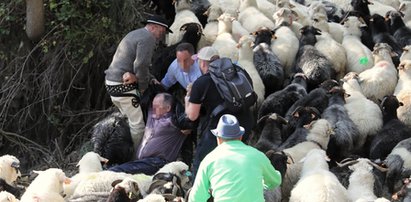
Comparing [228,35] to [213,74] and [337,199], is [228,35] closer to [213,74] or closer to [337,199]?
[213,74]

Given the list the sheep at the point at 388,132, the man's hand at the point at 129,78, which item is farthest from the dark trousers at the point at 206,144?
the sheep at the point at 388,132

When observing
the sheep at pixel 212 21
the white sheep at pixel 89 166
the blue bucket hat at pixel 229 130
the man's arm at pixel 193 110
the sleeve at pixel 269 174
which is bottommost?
the white sheep at pixel 89 166

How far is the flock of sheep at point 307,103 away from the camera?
8898 mm

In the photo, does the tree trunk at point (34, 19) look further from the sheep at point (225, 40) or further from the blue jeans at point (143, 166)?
the blue jeans at point (143, 166)

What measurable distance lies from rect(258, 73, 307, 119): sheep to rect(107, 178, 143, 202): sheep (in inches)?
134

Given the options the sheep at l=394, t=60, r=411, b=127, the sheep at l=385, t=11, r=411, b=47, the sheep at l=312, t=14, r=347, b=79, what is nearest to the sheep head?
the sheep at l=394, t=60, r=411, b=127

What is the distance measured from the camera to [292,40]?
43.7ft

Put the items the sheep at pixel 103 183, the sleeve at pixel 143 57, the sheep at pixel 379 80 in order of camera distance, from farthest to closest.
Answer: the sheep at pixel 379 80
the sleeve at pixel 143 57
the sheep at pixel 103 183

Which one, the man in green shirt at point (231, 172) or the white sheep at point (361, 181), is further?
the white sheep at point (361, 181)

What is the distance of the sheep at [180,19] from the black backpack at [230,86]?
4400mm

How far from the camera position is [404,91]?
11.6 meters

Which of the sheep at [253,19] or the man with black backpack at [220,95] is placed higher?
the man with black backpack at [220,95]

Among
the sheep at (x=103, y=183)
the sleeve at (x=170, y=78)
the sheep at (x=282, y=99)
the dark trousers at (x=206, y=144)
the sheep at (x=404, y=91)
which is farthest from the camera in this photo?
the sheep at (x=282, y=99)

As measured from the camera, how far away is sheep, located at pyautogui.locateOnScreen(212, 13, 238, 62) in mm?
12742
